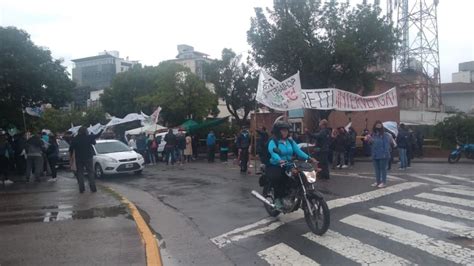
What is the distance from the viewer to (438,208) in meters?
9.62

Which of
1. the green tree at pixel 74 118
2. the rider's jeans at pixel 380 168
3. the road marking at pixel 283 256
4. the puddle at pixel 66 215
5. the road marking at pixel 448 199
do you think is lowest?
the road marking at pixel 283 256

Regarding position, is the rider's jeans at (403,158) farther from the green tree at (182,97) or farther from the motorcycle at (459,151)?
the green tree at (182,97)

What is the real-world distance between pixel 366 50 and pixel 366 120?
28.5 ft

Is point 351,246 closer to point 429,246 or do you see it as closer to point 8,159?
point 429,246

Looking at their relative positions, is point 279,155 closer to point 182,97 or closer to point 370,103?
point 370,103

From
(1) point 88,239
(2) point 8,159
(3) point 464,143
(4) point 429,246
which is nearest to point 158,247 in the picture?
(1) point 88,239

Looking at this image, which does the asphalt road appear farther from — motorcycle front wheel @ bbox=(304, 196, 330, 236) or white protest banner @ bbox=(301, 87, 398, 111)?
white protest banner @ bbox=(301, 87, 398, 111)

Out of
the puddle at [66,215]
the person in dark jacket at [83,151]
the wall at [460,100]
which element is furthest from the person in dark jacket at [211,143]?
the wall at [460,100]

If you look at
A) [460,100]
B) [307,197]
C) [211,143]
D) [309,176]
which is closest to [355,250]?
[307,197]

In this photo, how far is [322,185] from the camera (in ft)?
43.4

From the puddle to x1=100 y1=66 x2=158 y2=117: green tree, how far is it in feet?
136

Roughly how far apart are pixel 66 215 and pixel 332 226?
4.96 meters

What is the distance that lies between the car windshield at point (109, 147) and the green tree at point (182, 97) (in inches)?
831

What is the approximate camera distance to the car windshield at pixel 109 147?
19.7 metres
